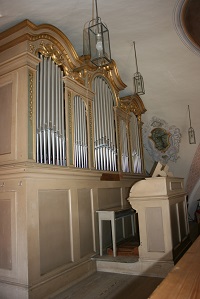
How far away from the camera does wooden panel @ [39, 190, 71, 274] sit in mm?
3666

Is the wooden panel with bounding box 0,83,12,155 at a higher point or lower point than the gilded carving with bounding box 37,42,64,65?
lower

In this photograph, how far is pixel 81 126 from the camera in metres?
4.97

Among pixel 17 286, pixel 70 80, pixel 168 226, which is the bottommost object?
pixel 17 286

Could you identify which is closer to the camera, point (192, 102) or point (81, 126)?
point (81, 126)

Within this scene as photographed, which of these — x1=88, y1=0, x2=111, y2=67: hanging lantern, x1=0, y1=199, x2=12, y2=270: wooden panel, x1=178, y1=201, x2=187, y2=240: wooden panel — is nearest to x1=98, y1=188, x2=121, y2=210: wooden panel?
x1=178, y1=201, x2=187, y2=240: wooden panel

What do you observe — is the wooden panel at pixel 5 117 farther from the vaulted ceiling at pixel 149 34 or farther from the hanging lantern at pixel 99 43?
the hanging lantern at pixel 99 43

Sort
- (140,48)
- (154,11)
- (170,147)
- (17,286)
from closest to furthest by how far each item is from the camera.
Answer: (17,286), (154,11), (140,48), (170,147)

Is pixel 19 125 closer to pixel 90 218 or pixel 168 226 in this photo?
pixel 90 218

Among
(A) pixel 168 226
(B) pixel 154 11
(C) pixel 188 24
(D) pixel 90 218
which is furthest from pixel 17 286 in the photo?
(C) pixel 188 24

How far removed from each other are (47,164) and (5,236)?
1.12 meters

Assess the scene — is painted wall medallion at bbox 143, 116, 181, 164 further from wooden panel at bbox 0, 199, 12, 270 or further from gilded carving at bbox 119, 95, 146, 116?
wooden panel at bbox 0, 199, 12, 270

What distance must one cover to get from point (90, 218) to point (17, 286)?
1.73 metres

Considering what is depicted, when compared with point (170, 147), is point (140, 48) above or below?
above

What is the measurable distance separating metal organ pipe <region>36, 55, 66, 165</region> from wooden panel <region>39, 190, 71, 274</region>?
547 mm
